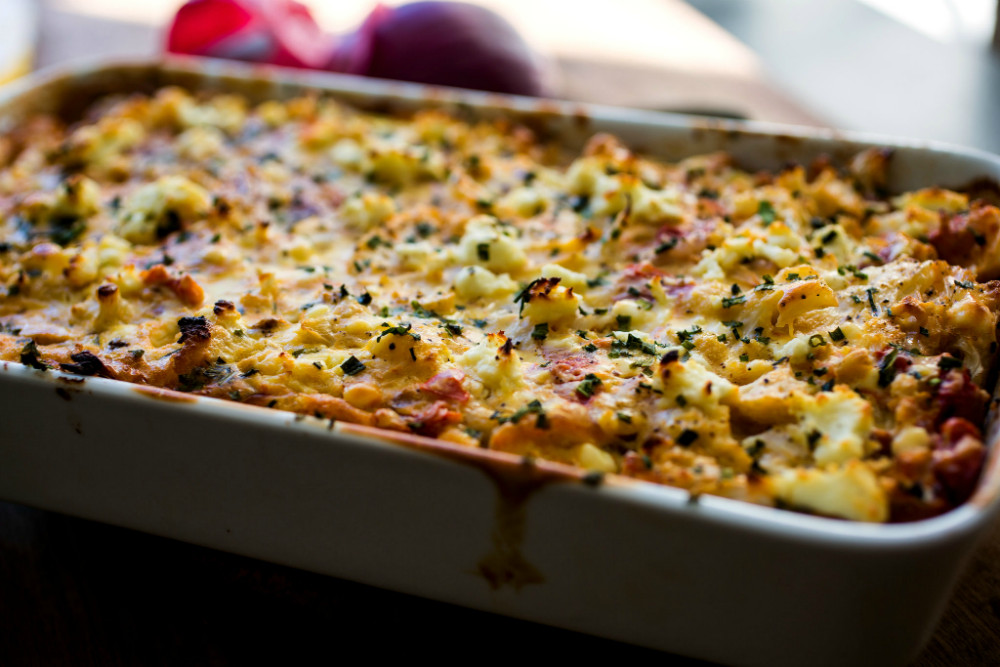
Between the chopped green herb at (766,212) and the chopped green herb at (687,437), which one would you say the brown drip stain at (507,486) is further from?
the chopped green herb at (766,212)

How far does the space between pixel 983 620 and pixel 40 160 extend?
259cm

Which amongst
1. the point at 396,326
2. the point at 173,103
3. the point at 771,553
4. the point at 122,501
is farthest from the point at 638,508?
the point at 173,103

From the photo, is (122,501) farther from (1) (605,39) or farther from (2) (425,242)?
(1) (605,39)

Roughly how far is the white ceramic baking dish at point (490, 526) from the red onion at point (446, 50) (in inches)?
82.1

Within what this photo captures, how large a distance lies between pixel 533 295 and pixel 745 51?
273 cm

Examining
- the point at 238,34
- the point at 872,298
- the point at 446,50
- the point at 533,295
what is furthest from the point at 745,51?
the point at 533,295

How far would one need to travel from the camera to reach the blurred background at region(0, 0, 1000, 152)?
3.62 meters

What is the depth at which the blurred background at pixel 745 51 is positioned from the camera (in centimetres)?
362

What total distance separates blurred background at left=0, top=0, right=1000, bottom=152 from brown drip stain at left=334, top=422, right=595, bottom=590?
7.00 ft

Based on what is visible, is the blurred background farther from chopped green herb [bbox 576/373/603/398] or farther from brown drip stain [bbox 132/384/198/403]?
brown drip stain [bbox 132/384/198/403]

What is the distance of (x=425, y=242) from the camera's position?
2.10m

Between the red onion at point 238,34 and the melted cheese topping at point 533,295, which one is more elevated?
the red onion at point 238,34

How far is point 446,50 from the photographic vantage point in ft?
10.5

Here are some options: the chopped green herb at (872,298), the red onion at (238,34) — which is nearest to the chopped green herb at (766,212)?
the chopped green herb at (872,298)
